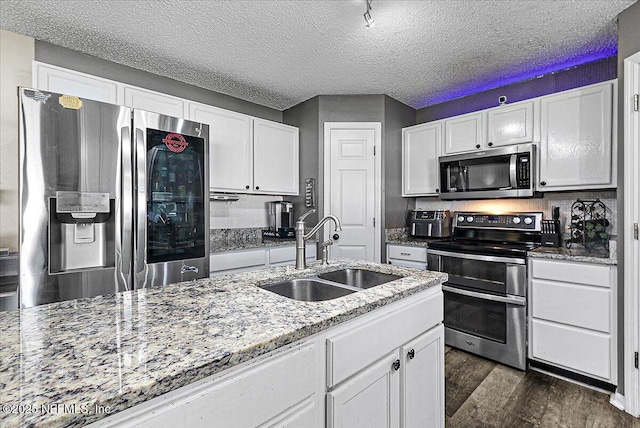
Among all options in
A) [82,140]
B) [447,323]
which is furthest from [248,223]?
[447,323]

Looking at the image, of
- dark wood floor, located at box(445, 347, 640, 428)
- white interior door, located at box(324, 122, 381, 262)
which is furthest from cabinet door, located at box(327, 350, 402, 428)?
white interior door, located at box(324, 122, 381, 262)

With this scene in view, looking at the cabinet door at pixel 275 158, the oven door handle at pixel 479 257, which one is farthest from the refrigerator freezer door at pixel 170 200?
the oven door handle at pixel 479 257

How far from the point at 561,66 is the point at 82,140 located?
3904 millimetres

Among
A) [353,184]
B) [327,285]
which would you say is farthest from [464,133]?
[327,285]

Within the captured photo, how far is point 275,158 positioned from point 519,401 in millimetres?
3012

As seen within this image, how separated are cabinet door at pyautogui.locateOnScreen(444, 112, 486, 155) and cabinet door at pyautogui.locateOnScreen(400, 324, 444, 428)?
2253 mm

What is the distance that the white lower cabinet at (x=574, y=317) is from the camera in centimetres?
214

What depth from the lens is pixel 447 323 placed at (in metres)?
2.92

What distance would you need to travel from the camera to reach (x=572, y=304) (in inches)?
89.7

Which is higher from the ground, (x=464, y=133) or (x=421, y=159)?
(x=464, y=133)

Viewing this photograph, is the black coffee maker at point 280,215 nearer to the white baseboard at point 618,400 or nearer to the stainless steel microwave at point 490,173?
the stainless steel microwave at point 490,173

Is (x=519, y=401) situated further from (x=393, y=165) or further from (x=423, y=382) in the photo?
(x=393, y=165)

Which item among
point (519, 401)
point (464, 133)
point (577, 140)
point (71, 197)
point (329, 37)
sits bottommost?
point (519, 401)

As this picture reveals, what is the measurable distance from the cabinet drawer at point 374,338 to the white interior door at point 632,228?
1466 mm
